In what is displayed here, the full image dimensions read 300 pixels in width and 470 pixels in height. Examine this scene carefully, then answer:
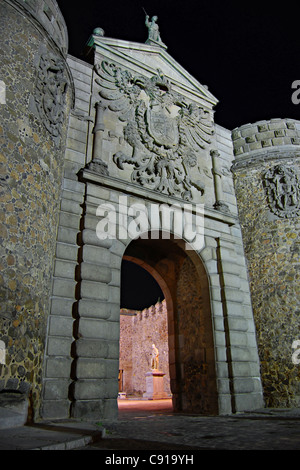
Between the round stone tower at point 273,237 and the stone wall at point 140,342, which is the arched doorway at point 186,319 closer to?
the round stone tower at point 273,237

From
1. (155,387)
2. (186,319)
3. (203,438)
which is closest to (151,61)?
(186,319)

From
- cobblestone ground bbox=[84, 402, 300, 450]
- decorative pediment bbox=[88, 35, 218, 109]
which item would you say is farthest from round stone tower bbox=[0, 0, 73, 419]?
decorative pediment bbox=[88, 35, 218, 109]

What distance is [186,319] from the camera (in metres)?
8.97

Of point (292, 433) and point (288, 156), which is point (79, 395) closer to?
point (292, 433)

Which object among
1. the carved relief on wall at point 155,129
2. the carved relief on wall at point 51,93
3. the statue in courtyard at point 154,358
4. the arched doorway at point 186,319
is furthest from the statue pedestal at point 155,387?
the carved relief on wall at point 51,93

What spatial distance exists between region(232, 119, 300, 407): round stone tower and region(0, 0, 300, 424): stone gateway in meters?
0.03

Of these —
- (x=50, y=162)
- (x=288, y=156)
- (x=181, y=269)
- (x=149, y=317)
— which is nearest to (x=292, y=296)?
(x=181, y=269)

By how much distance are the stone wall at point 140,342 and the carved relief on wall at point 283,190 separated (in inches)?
438

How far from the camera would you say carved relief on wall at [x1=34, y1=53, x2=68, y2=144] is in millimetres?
6336

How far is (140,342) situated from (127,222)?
15.8 m

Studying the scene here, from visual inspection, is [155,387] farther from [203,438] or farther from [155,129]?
[203,438]

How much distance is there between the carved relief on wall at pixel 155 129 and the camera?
8352 millimetres

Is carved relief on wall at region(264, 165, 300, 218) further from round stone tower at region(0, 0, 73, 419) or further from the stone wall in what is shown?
the stone wall

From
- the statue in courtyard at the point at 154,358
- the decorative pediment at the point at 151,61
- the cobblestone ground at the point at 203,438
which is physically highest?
the decorative pediment at the point at 151,61
